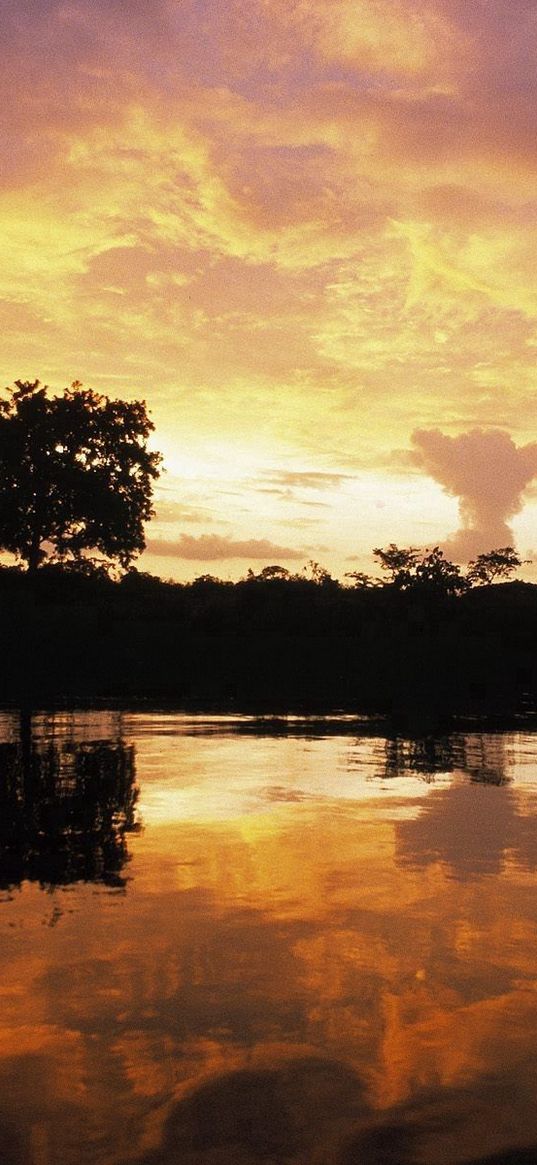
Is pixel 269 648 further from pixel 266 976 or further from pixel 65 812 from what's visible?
pixel 266 976

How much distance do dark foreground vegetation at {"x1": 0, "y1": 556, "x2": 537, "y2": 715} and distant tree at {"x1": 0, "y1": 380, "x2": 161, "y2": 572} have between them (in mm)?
2305

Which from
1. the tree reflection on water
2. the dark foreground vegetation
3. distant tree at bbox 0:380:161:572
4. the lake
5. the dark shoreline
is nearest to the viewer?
the lake

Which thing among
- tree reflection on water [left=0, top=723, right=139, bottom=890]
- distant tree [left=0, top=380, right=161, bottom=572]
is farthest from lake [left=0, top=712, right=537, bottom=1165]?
distant tree [left=0, top=380, right=161, bottom=572]

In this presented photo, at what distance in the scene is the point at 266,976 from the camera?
647 centimetres

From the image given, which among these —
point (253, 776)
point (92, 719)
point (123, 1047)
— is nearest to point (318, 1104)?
point (123, 1047)

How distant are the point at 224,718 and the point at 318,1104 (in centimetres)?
1751

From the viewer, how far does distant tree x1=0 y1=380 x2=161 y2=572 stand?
55156mm

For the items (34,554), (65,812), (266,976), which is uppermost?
(34,554)

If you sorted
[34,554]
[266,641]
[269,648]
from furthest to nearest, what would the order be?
[34,554] < [266,641] < [269,648]

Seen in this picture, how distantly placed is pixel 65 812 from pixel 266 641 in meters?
44.1

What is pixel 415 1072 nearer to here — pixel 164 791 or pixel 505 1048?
pixel 505 1048

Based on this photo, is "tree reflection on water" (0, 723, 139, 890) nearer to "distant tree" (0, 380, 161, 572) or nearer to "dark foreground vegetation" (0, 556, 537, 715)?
"dark foreground vegetation" (0, 556, 537, 715)

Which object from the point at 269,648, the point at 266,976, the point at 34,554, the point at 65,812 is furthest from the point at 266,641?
the point at 266,976

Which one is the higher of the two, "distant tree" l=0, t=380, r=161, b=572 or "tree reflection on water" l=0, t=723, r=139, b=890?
"distant tree" l=0, t=380, r=161, b=572
